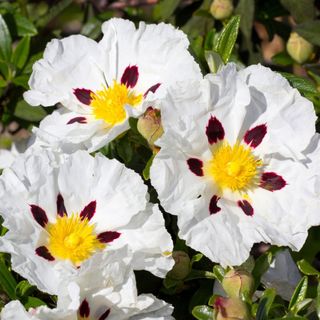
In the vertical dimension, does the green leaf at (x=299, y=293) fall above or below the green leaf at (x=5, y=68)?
above

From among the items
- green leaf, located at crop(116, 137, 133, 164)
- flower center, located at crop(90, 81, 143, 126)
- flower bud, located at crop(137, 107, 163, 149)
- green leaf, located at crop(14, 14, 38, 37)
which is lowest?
green leaf, located at crop(14, 14, 38, 37)

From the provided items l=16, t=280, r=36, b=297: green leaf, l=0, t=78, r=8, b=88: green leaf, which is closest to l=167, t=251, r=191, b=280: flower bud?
l=16, t=280, r=36, b=297: green leaf

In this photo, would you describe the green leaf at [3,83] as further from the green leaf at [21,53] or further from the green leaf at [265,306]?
the green leaf at [265,306]

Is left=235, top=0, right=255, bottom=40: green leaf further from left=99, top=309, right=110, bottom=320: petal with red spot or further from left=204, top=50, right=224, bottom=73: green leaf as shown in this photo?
left=99, top=309, right=110, bottom=320: petal with red spot

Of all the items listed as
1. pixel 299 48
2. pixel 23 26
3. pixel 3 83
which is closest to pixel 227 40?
pixel 299 48

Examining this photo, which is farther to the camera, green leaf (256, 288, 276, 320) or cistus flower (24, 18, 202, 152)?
cistus flower (24, 18, 202, 152)

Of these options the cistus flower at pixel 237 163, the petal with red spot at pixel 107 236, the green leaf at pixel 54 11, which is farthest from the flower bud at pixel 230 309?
the green leaf at pixel 54 11
